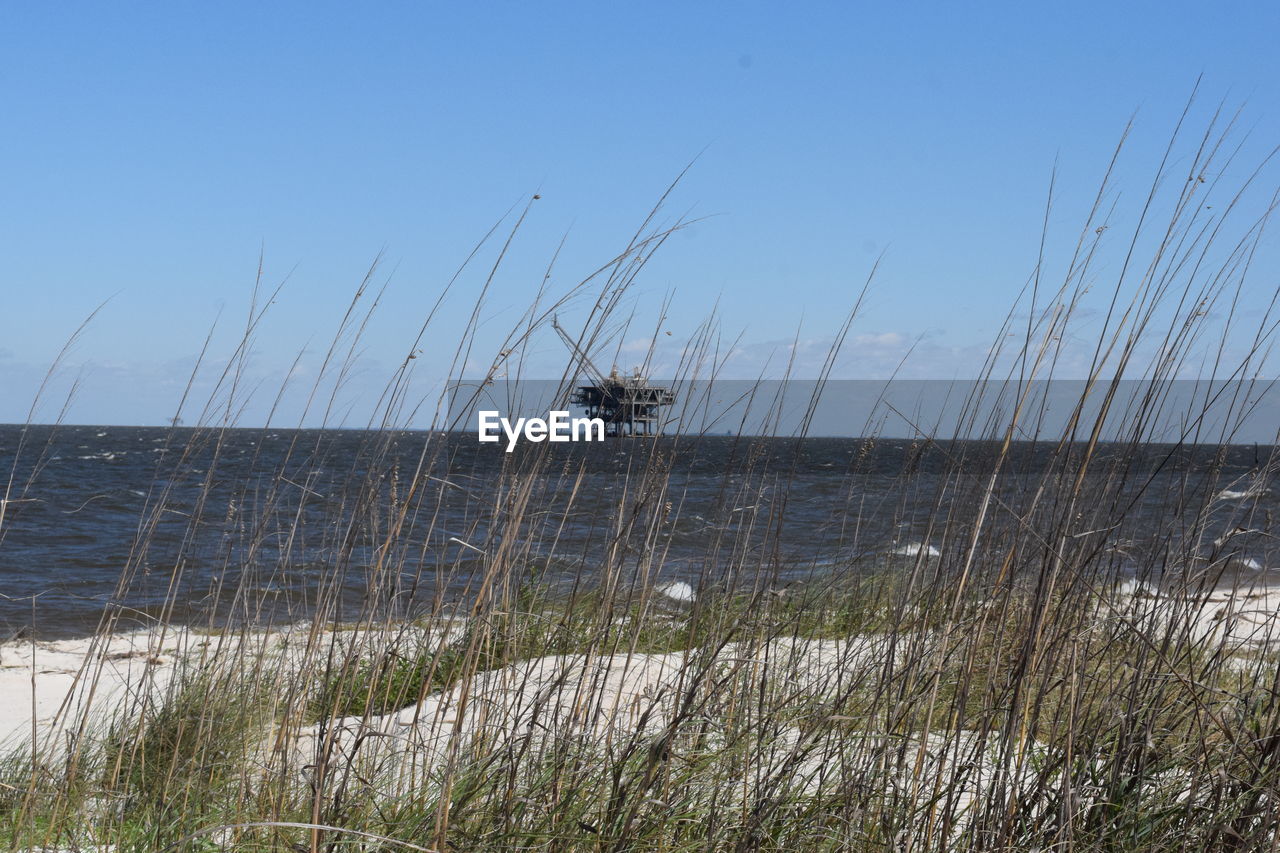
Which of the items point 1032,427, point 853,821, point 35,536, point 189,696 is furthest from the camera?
point 35,536

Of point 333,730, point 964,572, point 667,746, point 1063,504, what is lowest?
point 333,730

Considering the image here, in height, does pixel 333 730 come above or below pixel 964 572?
below

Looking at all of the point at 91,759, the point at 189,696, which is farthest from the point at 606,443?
the point at 91,759

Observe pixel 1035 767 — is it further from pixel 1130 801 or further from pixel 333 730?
pixel 333 730

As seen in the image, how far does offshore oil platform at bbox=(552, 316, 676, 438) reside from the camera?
7.00 ft

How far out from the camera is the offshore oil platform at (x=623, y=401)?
2.13 metres

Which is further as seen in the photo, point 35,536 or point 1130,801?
point 35,536

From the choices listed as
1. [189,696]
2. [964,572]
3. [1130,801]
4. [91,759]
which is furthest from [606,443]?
[91,759]

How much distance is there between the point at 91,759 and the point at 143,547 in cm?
104

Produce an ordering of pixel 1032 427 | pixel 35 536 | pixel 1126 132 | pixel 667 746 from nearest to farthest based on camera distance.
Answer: pixel 667 746
pixel 1126 132
pixel 1032 427
pixel 35 536

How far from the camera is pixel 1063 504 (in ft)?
5.58

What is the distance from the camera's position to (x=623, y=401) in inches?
81.1

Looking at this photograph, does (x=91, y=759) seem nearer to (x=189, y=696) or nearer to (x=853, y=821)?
(x=189, y=696)

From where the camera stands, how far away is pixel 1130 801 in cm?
165
